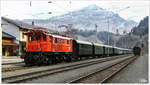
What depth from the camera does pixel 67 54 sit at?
81.8ft

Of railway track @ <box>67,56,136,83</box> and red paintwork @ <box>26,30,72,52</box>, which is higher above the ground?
red paintwork @ <box>26,30,72,52</box>

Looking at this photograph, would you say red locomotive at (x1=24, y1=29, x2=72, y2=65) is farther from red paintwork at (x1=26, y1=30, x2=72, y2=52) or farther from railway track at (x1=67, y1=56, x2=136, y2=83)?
railway track at (x1=67, y1=56, x2=136, y2=83)

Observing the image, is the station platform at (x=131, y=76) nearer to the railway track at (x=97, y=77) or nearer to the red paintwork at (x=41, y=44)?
the railway track at (x=97, y=77)

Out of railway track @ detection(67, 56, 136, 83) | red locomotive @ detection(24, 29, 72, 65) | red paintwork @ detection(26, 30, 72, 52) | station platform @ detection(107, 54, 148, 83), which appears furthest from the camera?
red paintwork @ detection(26, 30, 72, 52)

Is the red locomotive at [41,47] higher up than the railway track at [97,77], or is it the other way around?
the red locomotive at [41,47]

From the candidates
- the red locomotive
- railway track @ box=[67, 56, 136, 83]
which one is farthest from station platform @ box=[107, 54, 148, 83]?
the red locomotive

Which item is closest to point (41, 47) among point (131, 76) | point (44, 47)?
point (44, 47)

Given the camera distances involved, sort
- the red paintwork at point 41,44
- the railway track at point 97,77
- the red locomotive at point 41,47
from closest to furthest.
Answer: the railway track at point 97,77
the red locomotive at point 41,47
the red paintwork at point 41,44

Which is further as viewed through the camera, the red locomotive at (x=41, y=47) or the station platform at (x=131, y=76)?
the red locomotive at (x=41, y=47)

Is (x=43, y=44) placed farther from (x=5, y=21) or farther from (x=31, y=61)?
(x=5, y=21)

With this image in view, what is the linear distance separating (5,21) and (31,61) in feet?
102

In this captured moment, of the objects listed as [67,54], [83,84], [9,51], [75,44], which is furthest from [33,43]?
[9,51]

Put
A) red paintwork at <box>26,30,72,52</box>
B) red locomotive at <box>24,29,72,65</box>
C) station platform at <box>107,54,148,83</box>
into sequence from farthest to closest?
red paintwork at <box>26,30,72,52</box>, red locomotive at <box>24,29,72,65</box>, station platform at <box>107,54,148,83</box>

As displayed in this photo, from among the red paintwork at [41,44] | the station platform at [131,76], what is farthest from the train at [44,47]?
the station platform at [131,76]
